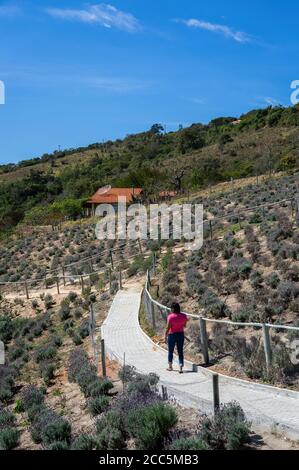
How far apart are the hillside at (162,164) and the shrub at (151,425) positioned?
50.0 metres

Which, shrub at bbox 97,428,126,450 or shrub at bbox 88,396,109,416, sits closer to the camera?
shrub at bbox 97,428,126,450

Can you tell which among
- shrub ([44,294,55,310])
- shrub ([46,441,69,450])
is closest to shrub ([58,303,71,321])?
shrub ([44,294,55,310])

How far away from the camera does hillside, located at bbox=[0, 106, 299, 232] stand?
219 ft

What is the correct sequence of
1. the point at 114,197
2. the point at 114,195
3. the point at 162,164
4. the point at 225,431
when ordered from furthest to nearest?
1. the point at 162,164
2. the point at 114,195
3. the point at 114,197
4. the point at 225,431

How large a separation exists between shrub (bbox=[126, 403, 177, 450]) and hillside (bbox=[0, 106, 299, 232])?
164 ft

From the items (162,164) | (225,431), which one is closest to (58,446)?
(225,431)

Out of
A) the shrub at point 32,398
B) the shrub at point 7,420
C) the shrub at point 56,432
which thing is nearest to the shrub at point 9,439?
the shrub at point 56,432

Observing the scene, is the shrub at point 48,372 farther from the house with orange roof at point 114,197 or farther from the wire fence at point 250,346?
the house with orange roof at point 114,197

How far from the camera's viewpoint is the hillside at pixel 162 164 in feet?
219

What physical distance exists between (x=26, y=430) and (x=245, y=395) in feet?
14.0

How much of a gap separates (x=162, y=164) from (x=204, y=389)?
85.0 metres

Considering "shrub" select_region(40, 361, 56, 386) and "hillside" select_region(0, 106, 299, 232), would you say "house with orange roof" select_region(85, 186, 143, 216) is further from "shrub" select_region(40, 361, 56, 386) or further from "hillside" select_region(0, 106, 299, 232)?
"shrub" select_region(40, 361, 56, 386)

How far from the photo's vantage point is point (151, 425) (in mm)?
7547

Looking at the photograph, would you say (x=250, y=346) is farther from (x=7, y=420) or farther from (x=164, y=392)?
(x=7, y=420)
